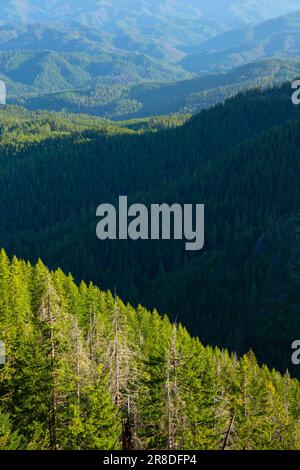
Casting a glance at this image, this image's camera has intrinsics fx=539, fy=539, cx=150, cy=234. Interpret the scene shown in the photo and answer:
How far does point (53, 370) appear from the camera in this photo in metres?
42.3

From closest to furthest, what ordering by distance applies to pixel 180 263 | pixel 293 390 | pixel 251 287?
pixel 293 390, pixel 251 287, pixel 180 263

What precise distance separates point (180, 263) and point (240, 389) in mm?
140969

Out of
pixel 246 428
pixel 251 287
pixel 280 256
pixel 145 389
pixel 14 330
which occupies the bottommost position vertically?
pixel 246 428

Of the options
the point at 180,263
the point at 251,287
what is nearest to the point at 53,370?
the point at 251,287

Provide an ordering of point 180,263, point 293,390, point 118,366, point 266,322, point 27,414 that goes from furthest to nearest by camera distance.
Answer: point 180,263, point 266,322, point 293,390, point 27,414, point 118,366

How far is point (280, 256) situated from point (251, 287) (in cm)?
1566

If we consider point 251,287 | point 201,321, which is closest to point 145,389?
point 201,321

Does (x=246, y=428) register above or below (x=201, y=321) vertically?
below

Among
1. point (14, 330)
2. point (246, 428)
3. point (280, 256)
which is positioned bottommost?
point (246, 428)

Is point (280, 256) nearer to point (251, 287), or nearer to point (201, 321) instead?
point (251, 287)

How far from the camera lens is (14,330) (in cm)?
5306
